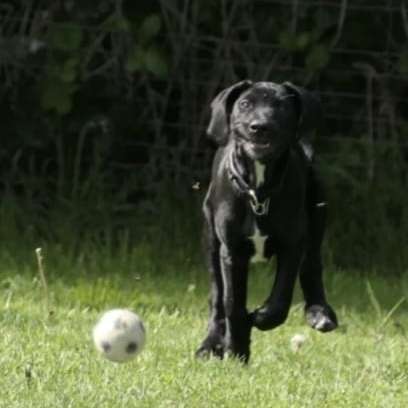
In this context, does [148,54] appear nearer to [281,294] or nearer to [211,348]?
[211,348]

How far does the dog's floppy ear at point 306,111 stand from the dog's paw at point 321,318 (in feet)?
1.98

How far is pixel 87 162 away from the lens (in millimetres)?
9133

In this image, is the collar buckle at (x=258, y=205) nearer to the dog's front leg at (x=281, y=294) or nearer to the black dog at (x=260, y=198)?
the black dog at (x=260, y=198)

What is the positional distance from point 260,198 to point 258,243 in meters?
0.15

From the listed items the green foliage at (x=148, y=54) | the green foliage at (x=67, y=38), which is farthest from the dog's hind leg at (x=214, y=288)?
the green foliage at (x=67, y=38)

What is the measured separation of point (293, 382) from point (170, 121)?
427cm

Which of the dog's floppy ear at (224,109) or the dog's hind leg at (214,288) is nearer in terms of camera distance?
the dog's floppy ear at (224,109)

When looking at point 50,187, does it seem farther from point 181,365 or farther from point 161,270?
point 181,365

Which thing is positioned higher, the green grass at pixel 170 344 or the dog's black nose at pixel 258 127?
the dog's black nose at pixel 258 127

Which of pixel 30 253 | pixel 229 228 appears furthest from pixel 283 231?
pixel 30 253

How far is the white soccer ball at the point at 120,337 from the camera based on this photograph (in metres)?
4.88

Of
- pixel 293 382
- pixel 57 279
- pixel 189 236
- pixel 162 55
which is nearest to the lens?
pixel 293 382

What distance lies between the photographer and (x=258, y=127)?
16.9 ft

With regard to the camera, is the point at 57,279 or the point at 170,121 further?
the point at 170,121
